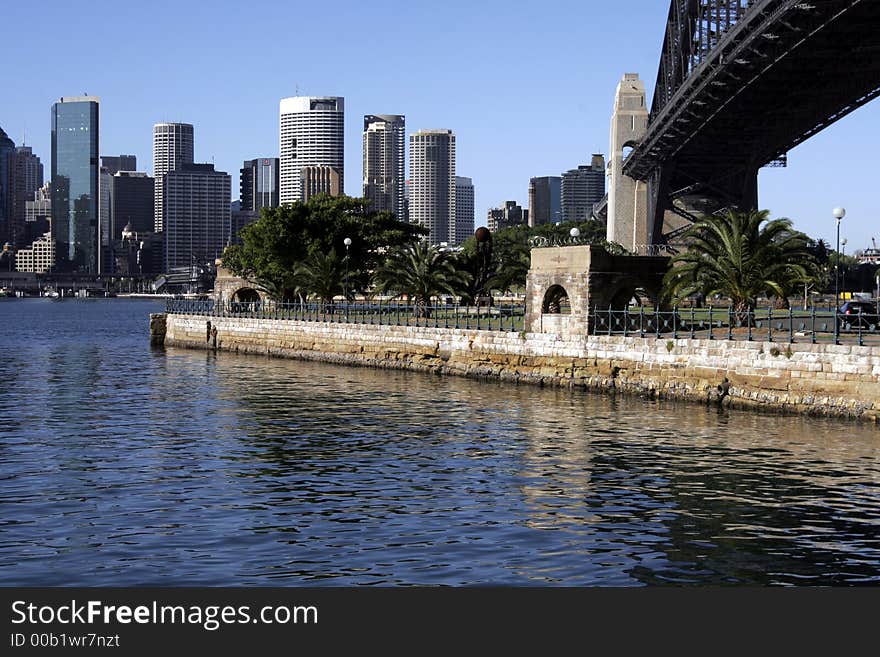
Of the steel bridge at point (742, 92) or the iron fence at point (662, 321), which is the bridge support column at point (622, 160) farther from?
the iron fence at point (662, 321)

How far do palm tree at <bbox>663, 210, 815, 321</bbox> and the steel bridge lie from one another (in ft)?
27.6

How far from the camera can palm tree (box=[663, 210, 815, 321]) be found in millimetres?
44656

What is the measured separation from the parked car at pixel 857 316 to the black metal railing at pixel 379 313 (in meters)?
13.1

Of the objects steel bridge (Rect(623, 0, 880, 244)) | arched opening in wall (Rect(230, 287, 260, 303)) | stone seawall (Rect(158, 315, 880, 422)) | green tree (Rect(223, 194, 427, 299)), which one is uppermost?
steel bridge (Rect(623, 0, 880, 244))

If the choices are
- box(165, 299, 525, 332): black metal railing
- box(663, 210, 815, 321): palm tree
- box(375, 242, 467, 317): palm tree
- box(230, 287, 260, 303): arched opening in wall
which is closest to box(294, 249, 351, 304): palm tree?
box(165, 299, 525, 332): black metal railing

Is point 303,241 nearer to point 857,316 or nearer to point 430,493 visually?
point 857,316

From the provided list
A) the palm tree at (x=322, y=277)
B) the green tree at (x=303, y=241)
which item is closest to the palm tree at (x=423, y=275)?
the palm tree at (x=322, y=277)

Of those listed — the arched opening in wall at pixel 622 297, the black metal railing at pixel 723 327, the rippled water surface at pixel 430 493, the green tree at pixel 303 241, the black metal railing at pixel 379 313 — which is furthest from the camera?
the green tree at pixel 303 241

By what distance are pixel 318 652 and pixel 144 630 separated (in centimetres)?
173

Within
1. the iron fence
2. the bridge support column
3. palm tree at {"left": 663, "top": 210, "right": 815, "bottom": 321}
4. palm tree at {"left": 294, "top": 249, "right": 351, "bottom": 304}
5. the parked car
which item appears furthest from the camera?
the bridge support column

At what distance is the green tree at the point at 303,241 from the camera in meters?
86.7

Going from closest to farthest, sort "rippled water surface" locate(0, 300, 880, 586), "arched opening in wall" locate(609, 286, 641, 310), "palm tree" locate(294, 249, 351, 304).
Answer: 1. "rippled water surface" locate(0, 300, 880, 586)
2. "arched opening in wall" locate(609, 286, 641, 310)
3. "palm tree" locate(294, 249, 351, 304)

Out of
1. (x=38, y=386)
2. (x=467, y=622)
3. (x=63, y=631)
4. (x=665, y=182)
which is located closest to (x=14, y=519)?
(x=63, y=631)

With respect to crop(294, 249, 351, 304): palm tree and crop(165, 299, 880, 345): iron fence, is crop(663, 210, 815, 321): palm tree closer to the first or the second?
crop(165, 299, 880, 345): iron fence
